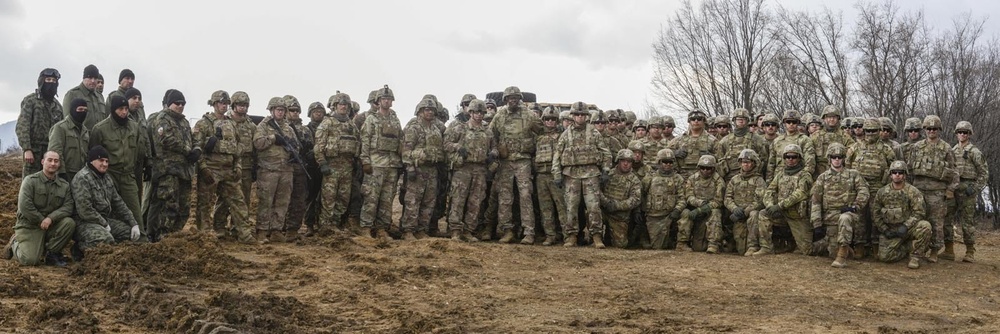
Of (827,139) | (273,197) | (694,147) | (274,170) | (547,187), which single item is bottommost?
(273,197)

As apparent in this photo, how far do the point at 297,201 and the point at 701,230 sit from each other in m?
5.73

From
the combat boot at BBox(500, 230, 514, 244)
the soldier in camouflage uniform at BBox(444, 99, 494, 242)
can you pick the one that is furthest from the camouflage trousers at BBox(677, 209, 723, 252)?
the soldier in camouflage uniform at BBox(444, 99, 494, 242)

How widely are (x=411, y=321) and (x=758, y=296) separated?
12.1 feet

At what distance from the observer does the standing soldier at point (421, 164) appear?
40.5 feet

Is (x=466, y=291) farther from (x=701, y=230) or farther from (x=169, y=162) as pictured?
(x=701, y=230)

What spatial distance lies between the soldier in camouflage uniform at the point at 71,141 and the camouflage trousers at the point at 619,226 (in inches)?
274

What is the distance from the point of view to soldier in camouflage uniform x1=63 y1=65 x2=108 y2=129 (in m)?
10.4

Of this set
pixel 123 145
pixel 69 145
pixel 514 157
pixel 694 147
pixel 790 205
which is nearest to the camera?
pixel 69 145

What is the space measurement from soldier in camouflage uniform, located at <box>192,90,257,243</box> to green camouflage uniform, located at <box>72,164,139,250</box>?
1419mm

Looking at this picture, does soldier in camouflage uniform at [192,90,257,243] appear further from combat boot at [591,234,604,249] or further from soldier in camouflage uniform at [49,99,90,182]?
combat boot at [591,234,604,249]

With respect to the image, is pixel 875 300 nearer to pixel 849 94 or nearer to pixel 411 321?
pixel 411 321

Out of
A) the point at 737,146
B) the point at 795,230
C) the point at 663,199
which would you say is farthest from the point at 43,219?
the point at 795,230

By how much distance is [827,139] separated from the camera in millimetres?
12273

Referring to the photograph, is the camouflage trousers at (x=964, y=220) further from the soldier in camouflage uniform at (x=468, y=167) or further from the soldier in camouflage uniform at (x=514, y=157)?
the soldier in camouflage uniform at (x=468, y=167)
